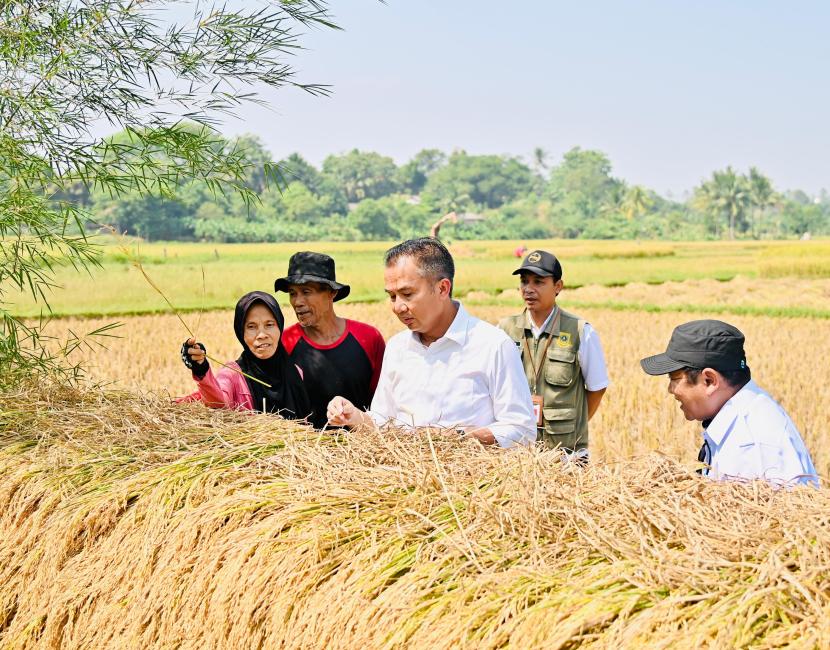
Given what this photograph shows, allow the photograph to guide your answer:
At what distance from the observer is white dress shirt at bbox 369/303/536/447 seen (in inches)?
145

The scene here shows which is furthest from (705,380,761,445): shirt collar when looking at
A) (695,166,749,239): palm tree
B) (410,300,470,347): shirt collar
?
(695,166,749,239): palm tree

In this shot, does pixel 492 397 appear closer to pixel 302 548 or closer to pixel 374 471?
pixel 374 471

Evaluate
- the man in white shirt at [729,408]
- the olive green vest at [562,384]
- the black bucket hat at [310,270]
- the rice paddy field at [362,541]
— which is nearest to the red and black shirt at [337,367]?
the black bucket hat at [310,270]

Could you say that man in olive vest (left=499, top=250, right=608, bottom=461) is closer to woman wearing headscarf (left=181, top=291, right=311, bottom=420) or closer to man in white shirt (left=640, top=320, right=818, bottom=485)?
woman wearing headscarf (left=181, top=291, right=311, bottom=420)

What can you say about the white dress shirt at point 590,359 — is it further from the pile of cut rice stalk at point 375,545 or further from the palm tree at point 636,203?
the palm tree at point 636,203

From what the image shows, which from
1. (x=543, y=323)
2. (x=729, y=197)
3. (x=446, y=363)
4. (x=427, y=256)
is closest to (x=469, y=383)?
(x=446, y=363)

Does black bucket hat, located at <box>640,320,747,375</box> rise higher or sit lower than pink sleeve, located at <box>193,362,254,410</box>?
higher

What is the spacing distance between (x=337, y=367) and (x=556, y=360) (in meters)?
1.37

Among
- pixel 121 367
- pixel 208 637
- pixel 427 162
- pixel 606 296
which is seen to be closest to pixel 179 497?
pixel 208 637

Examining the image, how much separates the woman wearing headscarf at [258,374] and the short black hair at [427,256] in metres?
0.96

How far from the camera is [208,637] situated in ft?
9.02

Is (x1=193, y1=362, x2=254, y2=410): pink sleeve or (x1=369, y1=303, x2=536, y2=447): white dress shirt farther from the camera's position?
(x1=193, y1=362, x2=254, y2=410): pink sleeve

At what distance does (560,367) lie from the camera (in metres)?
5.26

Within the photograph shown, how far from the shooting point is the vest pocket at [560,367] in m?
5.24
